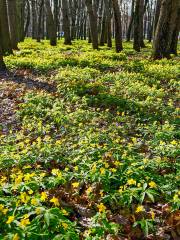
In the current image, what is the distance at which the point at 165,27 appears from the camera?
15.0 metres

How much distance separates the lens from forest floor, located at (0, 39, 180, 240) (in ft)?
13.2

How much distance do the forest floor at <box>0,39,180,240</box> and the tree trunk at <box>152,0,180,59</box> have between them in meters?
4.97

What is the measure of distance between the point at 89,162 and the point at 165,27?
11314 mm

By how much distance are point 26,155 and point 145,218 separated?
2233 mm

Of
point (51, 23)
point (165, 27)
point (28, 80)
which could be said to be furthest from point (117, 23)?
point (28, 80)

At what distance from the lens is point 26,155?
5.55m

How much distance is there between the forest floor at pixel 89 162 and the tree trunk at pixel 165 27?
4965 mm

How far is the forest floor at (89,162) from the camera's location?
158 inches

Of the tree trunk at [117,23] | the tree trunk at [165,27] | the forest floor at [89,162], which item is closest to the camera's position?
the forest floor at [89,162]

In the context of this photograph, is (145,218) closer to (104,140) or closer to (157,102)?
(104,140)

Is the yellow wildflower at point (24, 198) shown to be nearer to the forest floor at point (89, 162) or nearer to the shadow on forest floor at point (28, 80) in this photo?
the forest floor at point (89, 162)

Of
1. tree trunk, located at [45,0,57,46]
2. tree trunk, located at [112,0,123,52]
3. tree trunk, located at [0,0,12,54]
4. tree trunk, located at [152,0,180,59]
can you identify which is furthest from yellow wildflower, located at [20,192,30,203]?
tree trunk, located at [45,0,57,46]

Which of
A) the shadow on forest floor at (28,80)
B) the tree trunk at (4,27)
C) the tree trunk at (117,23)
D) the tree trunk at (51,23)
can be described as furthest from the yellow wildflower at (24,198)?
the tree trunk at (51,23)

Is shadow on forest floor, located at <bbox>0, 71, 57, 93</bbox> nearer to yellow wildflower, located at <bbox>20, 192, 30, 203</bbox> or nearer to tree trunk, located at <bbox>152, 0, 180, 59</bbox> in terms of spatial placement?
tree trunk, located at <bbox>152, 0, 180, 59</bbox>
